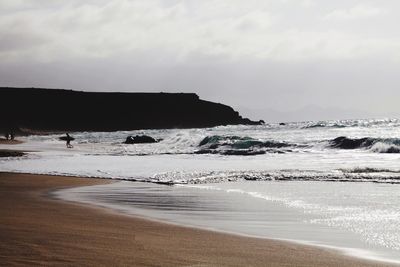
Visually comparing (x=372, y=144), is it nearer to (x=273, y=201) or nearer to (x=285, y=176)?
(x=285, y=176)

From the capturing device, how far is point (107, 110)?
159250mm

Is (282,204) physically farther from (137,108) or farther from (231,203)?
(137,108)

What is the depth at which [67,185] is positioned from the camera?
14078 mm

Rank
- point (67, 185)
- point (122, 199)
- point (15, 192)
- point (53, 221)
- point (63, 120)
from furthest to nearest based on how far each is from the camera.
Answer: point (63, 120) < point (67, 185) < point (15, 192) < point (122, 199) < point (53, 221)

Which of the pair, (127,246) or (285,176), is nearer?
(127,246)

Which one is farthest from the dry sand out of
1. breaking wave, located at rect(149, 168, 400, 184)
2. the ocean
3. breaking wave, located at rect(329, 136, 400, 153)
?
breaking wave, located at rect(329, 136, 400, 153)

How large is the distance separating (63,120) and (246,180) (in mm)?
137776

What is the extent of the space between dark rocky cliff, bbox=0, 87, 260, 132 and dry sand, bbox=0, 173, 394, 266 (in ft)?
443

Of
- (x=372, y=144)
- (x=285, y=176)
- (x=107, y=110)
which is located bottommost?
(x=285, y=176)

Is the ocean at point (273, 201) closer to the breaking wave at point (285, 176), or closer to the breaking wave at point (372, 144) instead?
the breaking wave at point (285, 176)

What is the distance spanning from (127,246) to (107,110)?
155 meters

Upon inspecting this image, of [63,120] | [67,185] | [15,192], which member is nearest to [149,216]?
[15,192]

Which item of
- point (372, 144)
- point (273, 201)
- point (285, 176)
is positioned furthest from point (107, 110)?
point (273, 201)

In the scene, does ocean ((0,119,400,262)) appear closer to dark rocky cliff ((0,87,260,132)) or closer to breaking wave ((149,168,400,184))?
breaking wave ((149,168,400,184))
